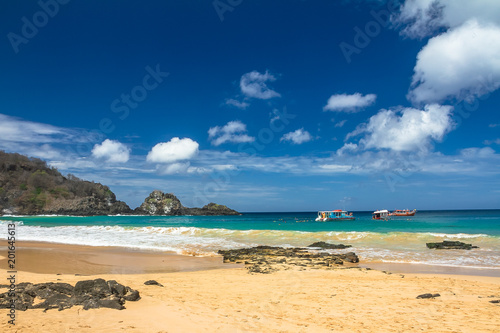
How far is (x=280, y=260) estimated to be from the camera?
51.9ft

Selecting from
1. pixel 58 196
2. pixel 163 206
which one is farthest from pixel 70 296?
pixel 163 206

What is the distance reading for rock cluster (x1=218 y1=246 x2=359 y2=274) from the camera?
14.4 meters

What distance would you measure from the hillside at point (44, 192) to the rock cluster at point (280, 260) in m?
131

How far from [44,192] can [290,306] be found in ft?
503

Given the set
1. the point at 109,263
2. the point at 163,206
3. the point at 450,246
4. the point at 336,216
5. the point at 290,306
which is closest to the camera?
the point at 290,306

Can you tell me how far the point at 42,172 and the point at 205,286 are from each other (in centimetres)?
15625

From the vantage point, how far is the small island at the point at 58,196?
404 feet

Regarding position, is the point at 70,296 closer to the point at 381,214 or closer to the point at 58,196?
the point at 381,214

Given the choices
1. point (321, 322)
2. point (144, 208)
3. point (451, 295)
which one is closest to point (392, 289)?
point (451, 295)

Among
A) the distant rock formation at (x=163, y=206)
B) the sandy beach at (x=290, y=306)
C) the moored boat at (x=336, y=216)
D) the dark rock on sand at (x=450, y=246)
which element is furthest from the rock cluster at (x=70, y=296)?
the distant rock formation at (x=163, y=206)

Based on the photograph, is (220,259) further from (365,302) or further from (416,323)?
(416,323)

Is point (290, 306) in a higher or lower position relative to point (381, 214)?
higher

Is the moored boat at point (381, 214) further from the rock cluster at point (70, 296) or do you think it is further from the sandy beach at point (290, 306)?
the rock cluster at point (70, 296)

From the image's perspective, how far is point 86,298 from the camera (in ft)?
23.9
